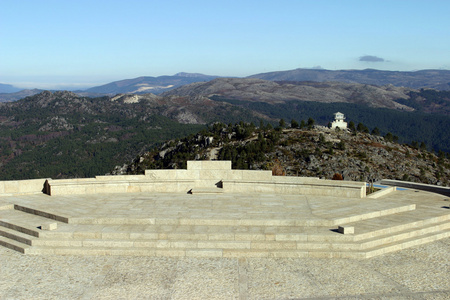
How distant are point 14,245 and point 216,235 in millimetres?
8653

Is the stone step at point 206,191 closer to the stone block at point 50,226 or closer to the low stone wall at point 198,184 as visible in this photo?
the low stone wall at point 198,184

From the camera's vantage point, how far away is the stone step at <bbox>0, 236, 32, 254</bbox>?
56.4 feet

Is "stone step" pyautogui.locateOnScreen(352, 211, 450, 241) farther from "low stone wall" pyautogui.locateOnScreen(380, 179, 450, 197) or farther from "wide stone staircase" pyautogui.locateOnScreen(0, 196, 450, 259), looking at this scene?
"low stone wall" pyautogui.locateOnScreen(380, 179, 450, 197)

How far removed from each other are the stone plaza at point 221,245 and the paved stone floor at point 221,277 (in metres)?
0.04

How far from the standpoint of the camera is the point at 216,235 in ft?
57.5

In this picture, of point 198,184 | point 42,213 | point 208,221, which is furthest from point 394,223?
point 42,213

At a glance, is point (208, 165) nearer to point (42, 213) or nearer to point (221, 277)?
point (42, 213)

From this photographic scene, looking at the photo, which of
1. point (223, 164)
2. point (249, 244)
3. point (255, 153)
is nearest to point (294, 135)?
point (255, 153)

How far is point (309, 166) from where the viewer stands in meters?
92.8

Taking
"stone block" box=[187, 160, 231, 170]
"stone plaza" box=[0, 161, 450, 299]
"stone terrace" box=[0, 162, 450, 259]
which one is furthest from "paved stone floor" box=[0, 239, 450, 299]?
"stone block" box=[187, 160, 231, 170]

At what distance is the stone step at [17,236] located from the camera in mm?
17669

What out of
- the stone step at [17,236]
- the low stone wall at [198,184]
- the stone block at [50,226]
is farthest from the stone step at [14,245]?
the low stone wall at [198,184]

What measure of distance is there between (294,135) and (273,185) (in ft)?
288

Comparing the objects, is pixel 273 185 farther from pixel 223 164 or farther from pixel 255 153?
pixel 255 153
